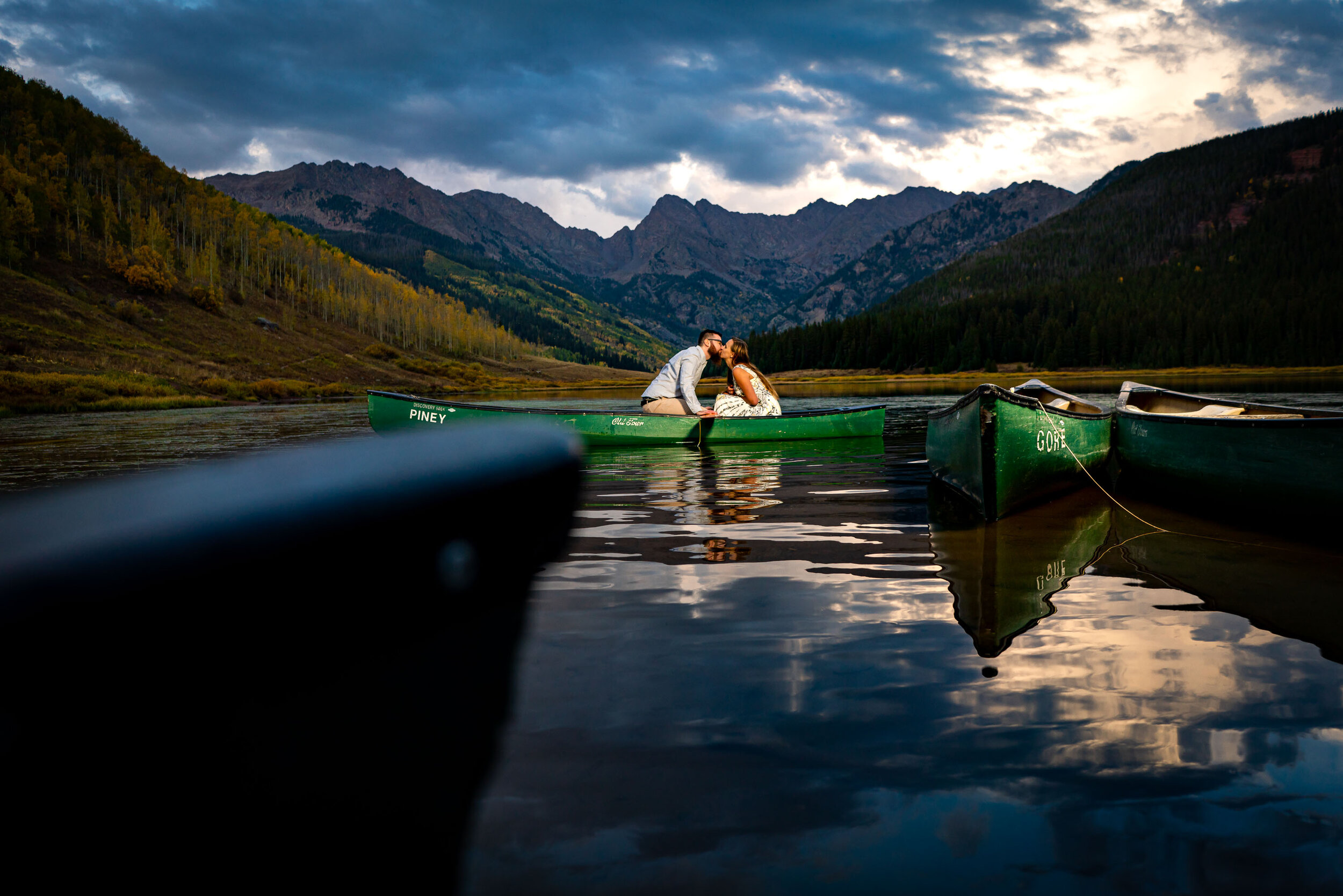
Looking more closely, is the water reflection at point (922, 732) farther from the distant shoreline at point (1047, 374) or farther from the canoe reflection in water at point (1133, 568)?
the distant shoreline at point (1047, 374)

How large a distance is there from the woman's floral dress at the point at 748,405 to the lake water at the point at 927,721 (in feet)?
36.5

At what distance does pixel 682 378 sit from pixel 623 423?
2.05 meters

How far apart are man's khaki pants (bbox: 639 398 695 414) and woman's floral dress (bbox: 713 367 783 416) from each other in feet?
3.35

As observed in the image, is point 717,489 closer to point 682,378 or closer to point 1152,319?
point 682,378

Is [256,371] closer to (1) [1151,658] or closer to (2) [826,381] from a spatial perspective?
(2) [826,381]

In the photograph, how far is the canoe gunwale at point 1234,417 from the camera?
27.6 feet

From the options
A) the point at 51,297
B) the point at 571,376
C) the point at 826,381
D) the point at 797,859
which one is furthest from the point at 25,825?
the point at 571,376

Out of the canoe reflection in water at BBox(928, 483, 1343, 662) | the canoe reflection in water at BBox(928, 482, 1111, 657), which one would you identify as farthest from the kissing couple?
the canoe reflection in water at BBox(928, 483, 1343, 662)

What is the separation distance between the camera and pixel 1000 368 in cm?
13425

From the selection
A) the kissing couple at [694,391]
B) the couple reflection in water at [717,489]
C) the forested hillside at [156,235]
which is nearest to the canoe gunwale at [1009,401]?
the couple reflection in water at [717,489]

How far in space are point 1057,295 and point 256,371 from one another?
153575 millimetres

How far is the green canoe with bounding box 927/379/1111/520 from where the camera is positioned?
10.0 m

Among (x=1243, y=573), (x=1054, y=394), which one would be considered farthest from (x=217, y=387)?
(x=1243, y=573)

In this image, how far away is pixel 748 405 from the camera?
2016 cm
